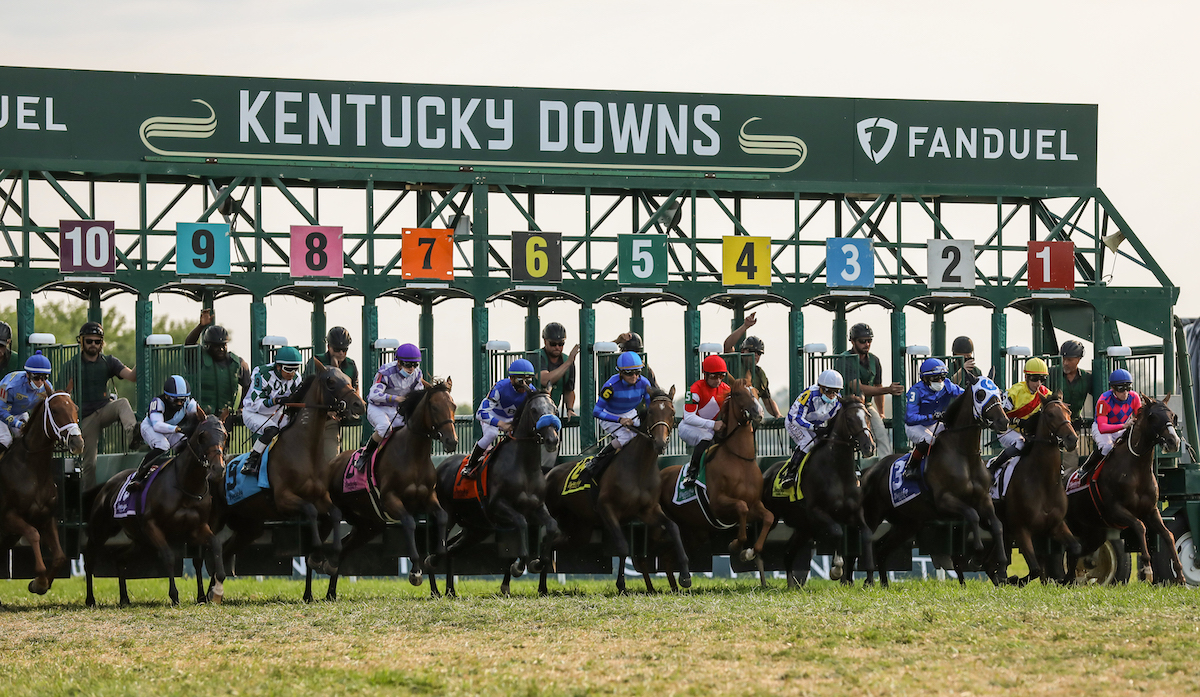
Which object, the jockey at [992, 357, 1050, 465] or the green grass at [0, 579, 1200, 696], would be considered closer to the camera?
the green grass at [0, 579, 1200, 696]

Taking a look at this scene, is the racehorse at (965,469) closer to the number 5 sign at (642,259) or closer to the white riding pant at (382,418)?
the number 5 sign at (642,259)

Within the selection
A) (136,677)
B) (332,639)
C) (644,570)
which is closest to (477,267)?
(644,570)

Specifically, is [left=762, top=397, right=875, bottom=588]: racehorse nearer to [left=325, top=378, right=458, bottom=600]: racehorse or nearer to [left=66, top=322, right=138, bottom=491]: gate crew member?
[left=325, top=378, right=458, bottom=600]: racehorse

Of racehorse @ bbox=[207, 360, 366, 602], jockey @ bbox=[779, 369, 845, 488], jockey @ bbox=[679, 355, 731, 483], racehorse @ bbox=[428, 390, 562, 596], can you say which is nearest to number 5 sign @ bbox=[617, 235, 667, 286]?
jockey @ bbox=[679, 355, 731, 483]

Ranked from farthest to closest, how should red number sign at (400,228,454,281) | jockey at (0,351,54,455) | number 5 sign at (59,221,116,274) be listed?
red number sign at (400,228,454,281) → number 5 sign at (59,221,116,274) → jockey at (0,351,54,455)

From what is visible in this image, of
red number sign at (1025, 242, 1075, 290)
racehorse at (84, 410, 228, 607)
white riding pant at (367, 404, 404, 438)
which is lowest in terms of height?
racehorse at (84, 410, 228, 607)

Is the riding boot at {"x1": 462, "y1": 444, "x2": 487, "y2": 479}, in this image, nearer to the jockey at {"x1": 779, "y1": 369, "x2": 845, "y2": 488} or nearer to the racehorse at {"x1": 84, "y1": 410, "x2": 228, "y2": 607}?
the racehorse at {"x1": 84, "y1": 410, "x2": 228, "y2": 607}

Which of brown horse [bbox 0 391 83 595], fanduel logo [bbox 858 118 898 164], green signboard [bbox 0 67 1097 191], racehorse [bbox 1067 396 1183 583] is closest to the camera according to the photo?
brown horse [bbox 0 391 83 595]

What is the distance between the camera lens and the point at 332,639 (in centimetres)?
984

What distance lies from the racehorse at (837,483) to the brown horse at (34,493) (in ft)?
19.9

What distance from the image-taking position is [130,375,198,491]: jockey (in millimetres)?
13031

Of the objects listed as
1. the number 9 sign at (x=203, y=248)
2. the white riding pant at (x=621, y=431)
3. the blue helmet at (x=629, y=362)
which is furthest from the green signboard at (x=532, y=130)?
the white riding pant at (x=621, y=431)

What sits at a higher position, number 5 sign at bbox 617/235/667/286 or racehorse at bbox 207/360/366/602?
number 5 sign at bbox 617/235/667/286

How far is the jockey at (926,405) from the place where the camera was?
13.9 meters
